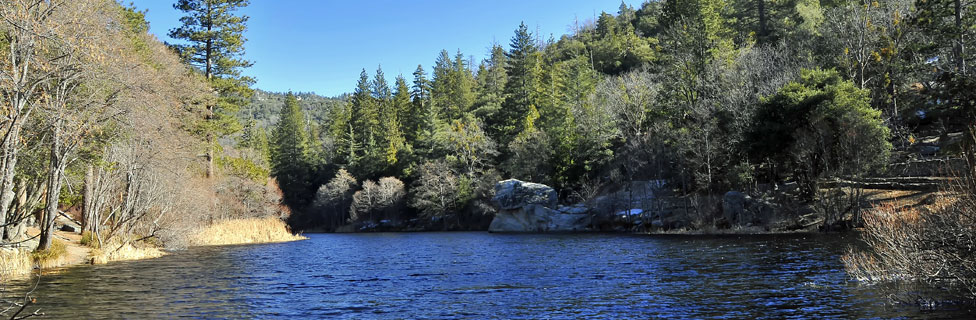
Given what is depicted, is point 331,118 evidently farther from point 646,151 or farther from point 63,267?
point 63,267

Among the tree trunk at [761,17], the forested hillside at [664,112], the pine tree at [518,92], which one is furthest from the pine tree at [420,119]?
the tree trunk at [761,17]

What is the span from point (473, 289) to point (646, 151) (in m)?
40.4

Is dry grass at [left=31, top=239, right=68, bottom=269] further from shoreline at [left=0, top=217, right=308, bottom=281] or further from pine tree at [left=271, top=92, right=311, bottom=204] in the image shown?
pine tree at [left=271, top=92, right=311, bottom=204]

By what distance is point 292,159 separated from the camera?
98.2 meters

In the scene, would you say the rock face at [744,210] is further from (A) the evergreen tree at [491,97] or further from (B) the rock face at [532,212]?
(A) the evergreen tree at [491,97]

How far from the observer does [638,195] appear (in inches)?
2096

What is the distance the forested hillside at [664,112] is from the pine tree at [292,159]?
221 millimetres

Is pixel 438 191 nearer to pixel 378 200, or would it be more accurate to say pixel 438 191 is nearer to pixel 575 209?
pixel 378 200

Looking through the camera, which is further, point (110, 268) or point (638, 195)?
point (638, 195)

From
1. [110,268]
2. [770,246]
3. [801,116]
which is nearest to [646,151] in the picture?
[801,116]

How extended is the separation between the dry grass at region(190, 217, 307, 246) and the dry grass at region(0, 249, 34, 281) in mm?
20241

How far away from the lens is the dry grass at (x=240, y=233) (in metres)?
42.5

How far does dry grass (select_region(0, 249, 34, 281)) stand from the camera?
19.0m

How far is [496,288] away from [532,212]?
Answer: 142 ft
